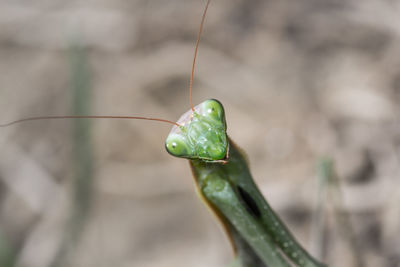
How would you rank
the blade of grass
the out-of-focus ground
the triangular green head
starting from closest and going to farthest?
the triangular green head < the blade of grass < the out-of-focus ground

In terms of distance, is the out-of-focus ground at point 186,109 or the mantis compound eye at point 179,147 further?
the out-of-focus ground at point 186,109

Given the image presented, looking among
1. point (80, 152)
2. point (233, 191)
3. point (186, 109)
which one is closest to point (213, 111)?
point (233, 191)

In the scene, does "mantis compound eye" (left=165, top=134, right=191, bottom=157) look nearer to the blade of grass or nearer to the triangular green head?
the triangular green head

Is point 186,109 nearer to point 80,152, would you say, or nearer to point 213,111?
point 80,152

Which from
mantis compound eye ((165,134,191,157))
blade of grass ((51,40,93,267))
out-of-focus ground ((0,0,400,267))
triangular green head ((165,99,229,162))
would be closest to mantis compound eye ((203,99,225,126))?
triangular green head ((165,99,229,162))

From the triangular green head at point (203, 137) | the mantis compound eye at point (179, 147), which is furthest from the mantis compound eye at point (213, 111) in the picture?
the mantis compound eye at point (179, 147)

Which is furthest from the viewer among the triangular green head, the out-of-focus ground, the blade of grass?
the out-of-focus ground

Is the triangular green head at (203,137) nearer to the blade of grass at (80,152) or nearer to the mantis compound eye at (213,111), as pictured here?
the mantis compound eye at (213,111)

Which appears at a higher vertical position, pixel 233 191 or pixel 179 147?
pixel 179 147
